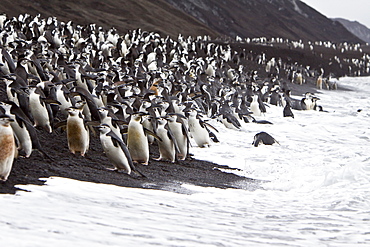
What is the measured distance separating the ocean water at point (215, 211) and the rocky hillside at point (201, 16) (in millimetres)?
25884

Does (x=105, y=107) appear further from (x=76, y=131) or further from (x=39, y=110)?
(x=39, y=110)

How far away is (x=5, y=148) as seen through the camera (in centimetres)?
503

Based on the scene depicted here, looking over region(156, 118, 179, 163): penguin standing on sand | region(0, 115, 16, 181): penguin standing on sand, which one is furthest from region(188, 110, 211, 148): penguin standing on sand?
region(0, 115, 16, 181): penguin standing on sand

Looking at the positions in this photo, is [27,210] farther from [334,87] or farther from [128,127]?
[334,87]

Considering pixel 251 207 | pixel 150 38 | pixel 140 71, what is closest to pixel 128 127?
pixel 251 207

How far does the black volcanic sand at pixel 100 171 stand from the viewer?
5.78 m

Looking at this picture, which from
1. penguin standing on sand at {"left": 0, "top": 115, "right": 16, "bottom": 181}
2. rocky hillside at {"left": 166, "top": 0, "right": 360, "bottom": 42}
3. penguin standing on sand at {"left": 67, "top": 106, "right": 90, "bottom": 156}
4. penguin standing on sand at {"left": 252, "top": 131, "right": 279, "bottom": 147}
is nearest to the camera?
penguin standing on sand at {"left": 0, "top": 115, "right": 16, "bottom": 181}

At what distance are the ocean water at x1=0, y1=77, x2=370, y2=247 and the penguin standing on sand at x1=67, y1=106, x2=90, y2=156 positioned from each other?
1.47m

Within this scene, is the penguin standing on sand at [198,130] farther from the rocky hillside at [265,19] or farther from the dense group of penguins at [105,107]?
the rocky hillside at [265,19]

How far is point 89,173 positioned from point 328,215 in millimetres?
2624

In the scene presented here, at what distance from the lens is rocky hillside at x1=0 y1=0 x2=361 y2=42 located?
35844 mm

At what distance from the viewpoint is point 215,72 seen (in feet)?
72.9

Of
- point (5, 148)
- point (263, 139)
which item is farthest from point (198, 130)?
point (5, 148)

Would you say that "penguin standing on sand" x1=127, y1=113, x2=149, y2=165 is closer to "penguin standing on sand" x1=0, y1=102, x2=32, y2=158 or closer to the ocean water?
the ocean water
